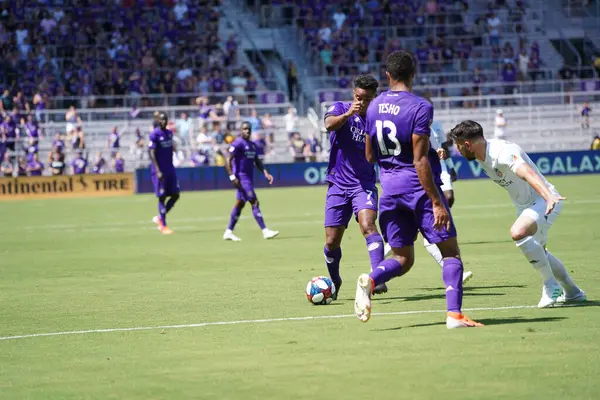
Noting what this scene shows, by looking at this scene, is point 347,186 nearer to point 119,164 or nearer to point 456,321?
point 456,321

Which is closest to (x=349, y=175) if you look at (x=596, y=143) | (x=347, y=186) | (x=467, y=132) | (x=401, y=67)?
(x=347, y=186)

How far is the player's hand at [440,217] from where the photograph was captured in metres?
8.87

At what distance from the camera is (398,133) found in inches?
359

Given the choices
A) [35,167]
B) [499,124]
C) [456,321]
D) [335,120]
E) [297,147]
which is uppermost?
[335,120]

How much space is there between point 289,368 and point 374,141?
2.39 m

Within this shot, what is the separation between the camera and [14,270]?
1688cm

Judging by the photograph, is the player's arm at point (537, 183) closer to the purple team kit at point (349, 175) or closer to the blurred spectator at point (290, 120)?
the purple team kit at point (349, 175)

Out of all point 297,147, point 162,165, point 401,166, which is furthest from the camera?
point 297,147

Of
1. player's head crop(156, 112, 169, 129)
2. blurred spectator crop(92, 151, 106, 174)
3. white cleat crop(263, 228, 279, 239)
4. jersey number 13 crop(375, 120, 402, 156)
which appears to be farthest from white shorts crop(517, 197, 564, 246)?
blurred spectator crop(92, 151, 106, 174)

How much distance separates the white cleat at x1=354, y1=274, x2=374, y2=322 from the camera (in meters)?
8.98

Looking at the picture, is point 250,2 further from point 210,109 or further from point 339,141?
point 339,141

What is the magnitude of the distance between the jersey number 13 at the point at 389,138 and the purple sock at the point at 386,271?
0.95 meters

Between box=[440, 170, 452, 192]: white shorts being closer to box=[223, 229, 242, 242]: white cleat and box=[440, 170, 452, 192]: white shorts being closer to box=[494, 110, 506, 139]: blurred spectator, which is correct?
box=[223, 229, 242, 242]: white cleat

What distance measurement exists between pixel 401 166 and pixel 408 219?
18.6 inches
